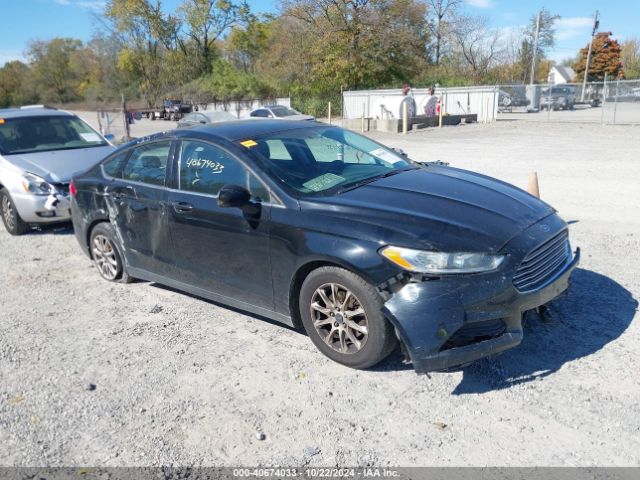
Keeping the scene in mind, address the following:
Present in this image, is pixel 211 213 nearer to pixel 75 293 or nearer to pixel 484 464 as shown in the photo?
pixel 75 293

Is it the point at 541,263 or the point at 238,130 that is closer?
the point at 541,263

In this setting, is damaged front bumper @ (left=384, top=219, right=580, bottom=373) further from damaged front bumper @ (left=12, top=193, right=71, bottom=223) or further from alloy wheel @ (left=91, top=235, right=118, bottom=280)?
damaged front bumper @ (left=12, top=193, right=71, bottom=223)

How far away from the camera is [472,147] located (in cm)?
1769

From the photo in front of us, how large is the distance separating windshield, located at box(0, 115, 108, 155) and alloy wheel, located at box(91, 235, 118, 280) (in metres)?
3.47

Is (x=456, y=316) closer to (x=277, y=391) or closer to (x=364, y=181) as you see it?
(x=277, y=391)

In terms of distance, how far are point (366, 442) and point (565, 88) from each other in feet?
122

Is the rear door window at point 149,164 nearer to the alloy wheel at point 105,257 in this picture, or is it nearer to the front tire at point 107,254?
the front tire at point 107,254

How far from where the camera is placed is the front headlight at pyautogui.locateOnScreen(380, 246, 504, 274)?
3.29 metres

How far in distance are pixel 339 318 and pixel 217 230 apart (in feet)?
4.25

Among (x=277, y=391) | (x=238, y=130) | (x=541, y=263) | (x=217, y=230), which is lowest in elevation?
(x=277, y=391)

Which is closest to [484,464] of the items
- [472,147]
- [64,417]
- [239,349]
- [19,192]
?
[239,349]

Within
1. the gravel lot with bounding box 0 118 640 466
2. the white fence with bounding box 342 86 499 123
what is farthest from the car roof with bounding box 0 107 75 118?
the white fence with bounding box 342 86 499 123

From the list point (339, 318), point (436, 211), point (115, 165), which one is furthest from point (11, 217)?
point (436, 211)

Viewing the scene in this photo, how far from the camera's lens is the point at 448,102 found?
1212 inches
